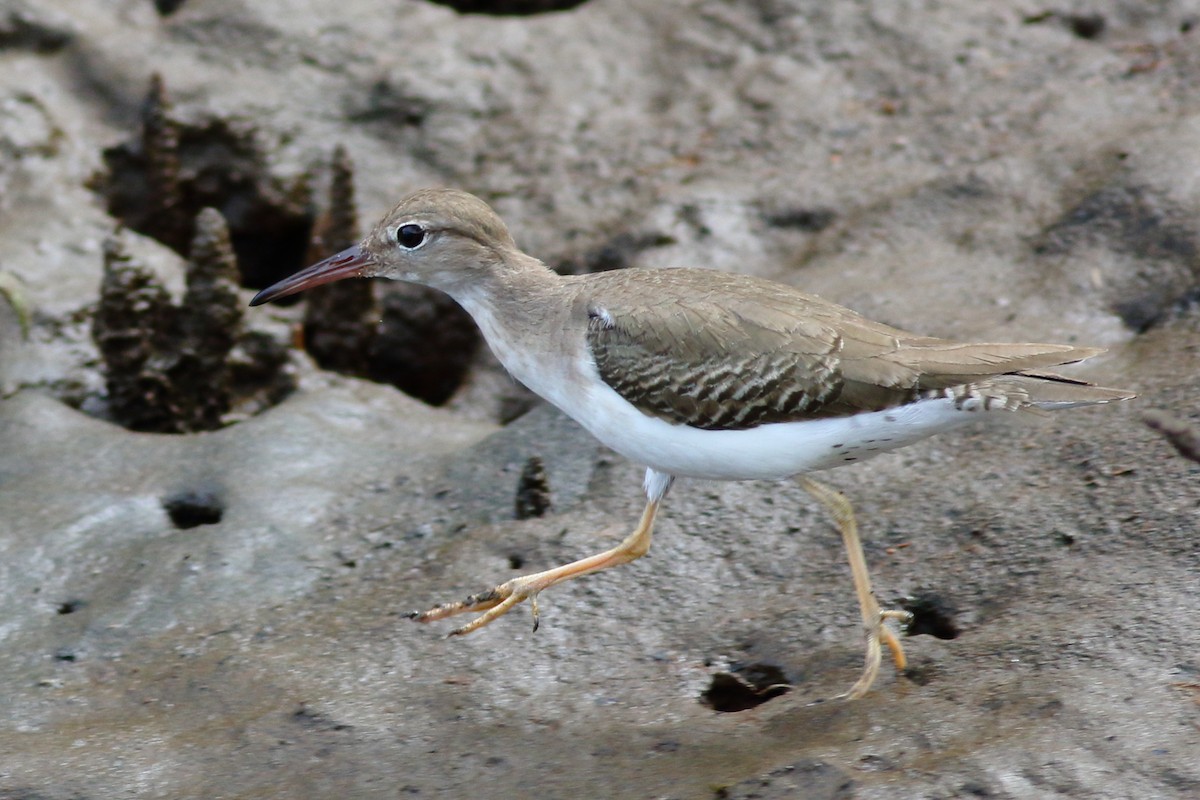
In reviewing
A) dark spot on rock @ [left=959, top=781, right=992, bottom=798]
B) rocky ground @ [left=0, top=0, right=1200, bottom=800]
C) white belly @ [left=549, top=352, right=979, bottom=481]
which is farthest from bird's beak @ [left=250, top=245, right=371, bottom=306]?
dark spot on rock @ [left=959, top=781, right=992, bottom=798]

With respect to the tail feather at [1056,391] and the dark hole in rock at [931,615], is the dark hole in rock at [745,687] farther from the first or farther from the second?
the tail feather at [1056,391]

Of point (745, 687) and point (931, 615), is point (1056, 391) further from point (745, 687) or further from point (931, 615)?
point (745, 687)

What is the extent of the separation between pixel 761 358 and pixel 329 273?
1994mm

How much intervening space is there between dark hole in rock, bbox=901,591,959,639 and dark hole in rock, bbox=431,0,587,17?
6.26 meters

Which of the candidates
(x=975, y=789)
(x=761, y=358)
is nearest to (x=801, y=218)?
(x=761, y=358)

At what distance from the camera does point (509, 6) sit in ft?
32.5

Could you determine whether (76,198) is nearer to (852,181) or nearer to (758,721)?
(852,181)

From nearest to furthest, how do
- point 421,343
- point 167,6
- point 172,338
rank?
point 172,338 → point 421,343 → point 167,6

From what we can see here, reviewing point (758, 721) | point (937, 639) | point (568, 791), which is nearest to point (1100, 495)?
point (937, 639)

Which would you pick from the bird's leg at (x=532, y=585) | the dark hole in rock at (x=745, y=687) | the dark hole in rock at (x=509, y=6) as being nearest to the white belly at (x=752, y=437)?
the bird's leg at (x=532, y=585)

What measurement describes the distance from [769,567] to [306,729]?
195 cm

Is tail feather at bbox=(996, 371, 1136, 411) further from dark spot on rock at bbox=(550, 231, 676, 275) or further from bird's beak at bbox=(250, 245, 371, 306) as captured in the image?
dark spot on rock at bbox=(550, 231, 676, 275)

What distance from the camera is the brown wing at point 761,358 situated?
4.55 metres

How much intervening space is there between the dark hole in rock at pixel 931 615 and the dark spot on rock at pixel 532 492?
169cm
